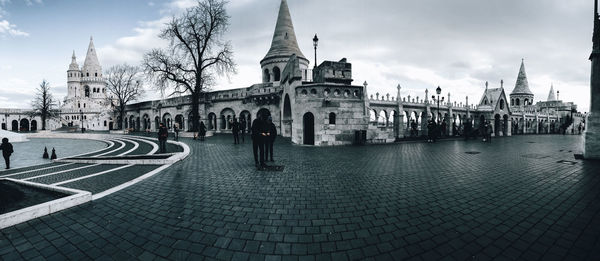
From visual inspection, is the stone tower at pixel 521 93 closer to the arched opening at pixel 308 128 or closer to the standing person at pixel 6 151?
the arched opening at pixel 308 128

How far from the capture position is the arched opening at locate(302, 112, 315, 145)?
14.8 metres

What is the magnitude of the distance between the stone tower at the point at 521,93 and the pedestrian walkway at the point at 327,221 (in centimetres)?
8215

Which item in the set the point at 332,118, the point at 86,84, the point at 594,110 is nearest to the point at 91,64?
the point at 86,84

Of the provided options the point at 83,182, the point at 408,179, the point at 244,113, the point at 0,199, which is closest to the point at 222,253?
the point at 0,199

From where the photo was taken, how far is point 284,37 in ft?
111

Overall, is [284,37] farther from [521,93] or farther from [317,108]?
[521,93]

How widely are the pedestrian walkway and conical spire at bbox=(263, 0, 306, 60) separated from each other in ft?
100

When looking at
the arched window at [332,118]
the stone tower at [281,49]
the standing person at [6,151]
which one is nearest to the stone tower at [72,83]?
the stone tower at [281,49]

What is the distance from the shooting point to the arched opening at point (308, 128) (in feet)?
48.5

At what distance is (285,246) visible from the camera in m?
2.69

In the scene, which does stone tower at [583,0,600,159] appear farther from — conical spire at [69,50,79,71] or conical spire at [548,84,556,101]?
conical spire at [69,50,79,71]

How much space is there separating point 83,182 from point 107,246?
421cm

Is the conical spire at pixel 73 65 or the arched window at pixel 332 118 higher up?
the conical spire at pixel 73 65

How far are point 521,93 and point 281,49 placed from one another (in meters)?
73.8
